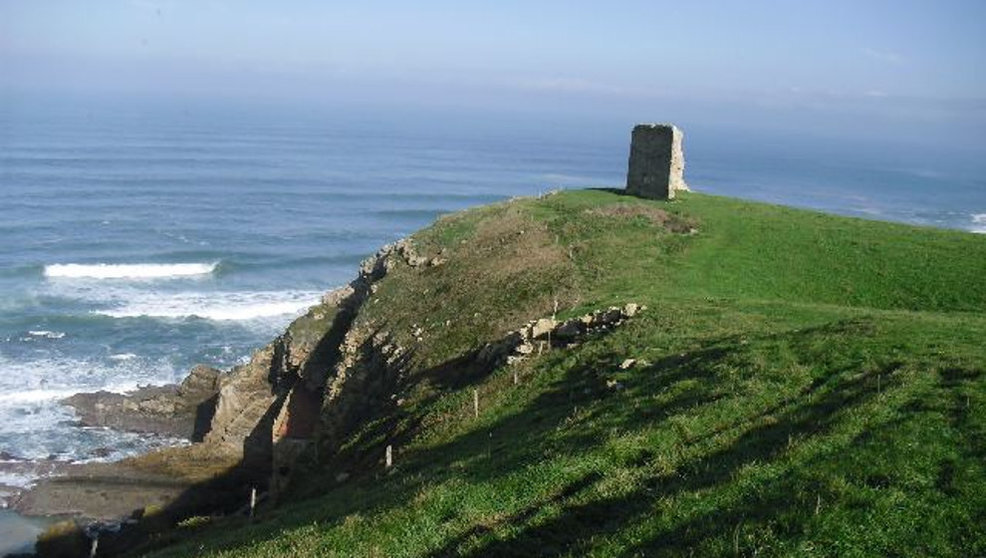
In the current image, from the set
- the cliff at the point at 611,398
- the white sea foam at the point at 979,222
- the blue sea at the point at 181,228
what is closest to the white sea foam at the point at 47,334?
the blue sea at the point at 181,228

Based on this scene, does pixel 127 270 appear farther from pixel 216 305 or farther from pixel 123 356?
pixel 123 356

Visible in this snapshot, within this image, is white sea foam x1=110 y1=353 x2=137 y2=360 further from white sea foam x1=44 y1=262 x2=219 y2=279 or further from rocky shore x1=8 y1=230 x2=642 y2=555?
white sea foam x1=44 y1=262 x2=219 y2=279

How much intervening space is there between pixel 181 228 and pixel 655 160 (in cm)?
6678

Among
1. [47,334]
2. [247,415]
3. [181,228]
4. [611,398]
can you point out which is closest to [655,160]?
[247,415]

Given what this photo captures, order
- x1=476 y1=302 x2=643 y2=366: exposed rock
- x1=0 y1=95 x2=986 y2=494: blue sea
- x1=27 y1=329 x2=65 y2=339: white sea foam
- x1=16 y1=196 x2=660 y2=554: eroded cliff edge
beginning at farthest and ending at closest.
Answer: x1=27 y1=329 x2=65 y2=339: white sea foam, x1=0 y1=95 x2=986 y2=494: blue sea, x1=16 y1=196 x2=660 y2=554: eroded cliff edge, x1=476 y1=302 x2=643 y2=366: exposed rock

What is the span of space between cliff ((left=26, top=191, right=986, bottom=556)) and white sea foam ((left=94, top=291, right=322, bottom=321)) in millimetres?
19662

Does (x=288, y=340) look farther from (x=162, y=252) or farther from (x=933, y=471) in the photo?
(x=162, y=252)

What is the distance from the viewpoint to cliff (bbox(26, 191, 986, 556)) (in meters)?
13.1

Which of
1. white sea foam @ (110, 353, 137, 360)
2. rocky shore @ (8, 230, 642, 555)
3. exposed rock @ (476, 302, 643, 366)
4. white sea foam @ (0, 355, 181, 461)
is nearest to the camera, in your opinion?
exposed rock @ (476, 302, 643, 366)

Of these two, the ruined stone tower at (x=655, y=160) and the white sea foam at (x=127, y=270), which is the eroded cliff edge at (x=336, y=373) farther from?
the white sea foam at (x=127, y=270)

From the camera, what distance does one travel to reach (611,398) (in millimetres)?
20328

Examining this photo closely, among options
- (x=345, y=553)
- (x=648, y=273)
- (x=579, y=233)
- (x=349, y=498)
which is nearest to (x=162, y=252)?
(x=579, y=233)

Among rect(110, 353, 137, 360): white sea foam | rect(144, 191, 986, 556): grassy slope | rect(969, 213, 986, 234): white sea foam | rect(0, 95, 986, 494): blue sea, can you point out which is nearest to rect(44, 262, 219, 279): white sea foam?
rect(0, 95, 986, 494): blue sea

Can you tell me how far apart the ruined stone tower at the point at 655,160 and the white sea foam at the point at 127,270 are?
48906 millimetres
